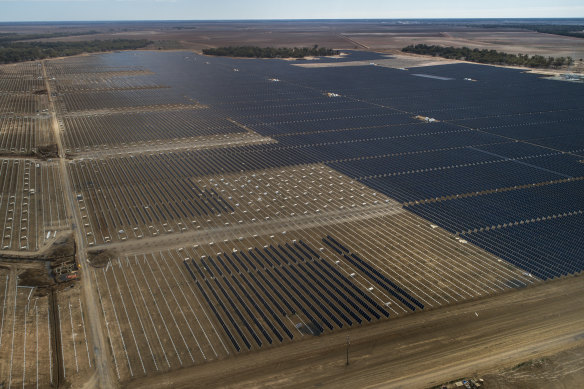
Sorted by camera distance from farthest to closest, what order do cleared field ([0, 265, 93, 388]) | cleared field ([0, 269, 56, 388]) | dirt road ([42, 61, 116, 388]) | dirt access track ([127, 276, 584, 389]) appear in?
1. dirt access track ([127, 276, 584, 389])
2. dirt road ([42, 61, 116, 388])
3. cleared field ([0, 265, 93, 388])
4. cleared field ([0, 269, 56, 388])

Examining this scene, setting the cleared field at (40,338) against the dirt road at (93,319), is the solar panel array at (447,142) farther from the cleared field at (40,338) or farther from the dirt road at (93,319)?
the cleared field at (40,338)

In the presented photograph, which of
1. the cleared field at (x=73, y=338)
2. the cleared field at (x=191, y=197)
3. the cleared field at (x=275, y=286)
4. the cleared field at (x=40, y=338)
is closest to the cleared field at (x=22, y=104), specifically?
the cleared field at (x=191, y=197)

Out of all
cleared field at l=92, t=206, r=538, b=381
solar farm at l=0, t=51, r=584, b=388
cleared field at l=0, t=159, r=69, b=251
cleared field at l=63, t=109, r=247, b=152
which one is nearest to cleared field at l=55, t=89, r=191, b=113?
solar farm at l=0, t=51, r=584, b=388

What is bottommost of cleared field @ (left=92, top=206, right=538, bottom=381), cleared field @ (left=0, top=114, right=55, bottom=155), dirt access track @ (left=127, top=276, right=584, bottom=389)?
dirt access track @ (left=127, top=276, right=584, bottom=389)

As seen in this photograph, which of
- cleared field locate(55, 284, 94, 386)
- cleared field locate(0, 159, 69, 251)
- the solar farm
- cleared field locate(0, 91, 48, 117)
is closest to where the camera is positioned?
cleared field locate(55, 284, 94, 386)

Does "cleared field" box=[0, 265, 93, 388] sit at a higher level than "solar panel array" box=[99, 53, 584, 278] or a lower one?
lower

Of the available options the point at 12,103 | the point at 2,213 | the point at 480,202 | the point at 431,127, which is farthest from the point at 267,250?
the point at 12,103

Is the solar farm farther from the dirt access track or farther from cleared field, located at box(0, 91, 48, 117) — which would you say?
cleared field, located at box(0, 91, 48, 117)
